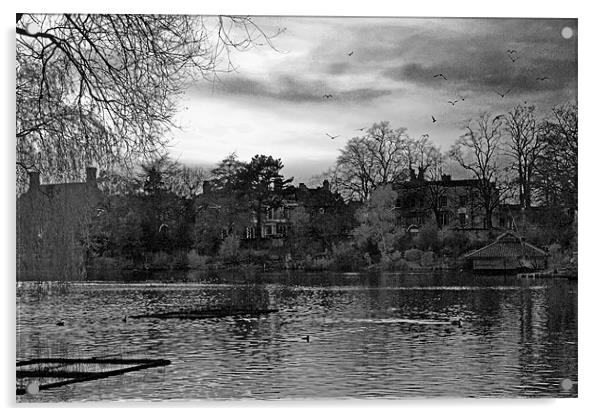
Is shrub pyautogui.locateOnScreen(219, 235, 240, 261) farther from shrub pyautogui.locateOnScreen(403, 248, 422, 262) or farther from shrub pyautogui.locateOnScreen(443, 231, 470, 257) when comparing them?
shrub pyautogui.locateOnScreen(443, 231, 470, 257)

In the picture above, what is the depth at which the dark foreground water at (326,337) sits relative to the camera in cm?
828

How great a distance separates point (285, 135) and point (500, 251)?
6.09 ft

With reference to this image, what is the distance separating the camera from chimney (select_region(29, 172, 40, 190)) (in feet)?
27.9

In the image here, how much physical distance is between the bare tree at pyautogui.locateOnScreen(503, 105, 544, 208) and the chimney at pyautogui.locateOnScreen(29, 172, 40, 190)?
3420mm

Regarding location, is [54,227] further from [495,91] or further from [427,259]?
[495,91]

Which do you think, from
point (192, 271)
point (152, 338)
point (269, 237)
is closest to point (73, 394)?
point (152, 338)

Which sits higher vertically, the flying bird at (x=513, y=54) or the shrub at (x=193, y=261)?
the flying bird at (x=513, y=54)

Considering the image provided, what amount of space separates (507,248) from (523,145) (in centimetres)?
80

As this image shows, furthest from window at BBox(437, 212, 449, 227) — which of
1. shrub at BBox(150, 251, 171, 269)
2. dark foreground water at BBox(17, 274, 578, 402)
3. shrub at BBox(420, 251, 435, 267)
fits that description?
shrub at BBox(150, 251, 171, 269)

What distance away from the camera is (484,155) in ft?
29.4

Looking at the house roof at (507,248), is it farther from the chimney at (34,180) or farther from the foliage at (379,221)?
the chimney at (34,180)

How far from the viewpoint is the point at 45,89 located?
8492 mm

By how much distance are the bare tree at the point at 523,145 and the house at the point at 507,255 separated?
11.5 inches

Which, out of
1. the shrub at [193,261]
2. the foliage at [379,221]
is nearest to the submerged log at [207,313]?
the shrub at [193,261]
